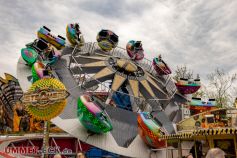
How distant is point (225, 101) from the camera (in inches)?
1726

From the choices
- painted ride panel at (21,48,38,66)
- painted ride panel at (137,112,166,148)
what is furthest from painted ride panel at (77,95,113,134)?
painted ride panel at (21,48,38,66)

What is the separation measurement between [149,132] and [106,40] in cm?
1059

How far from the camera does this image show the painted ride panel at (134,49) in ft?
89.3

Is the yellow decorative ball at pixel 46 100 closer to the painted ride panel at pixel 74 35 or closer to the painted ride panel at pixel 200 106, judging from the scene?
the painted ride panel at pixel 74 35

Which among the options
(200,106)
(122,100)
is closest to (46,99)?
(122,100)

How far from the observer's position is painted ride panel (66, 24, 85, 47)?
79.3 ft

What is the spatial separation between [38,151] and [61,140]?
5.52 feet

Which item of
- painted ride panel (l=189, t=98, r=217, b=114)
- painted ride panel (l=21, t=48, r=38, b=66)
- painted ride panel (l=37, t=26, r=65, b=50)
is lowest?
painted ride panel (l=189, t=98, r=217, b=114)

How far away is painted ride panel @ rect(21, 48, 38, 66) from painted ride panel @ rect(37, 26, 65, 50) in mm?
2346

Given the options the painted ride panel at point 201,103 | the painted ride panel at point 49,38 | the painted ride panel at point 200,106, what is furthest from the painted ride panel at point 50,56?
the painted ride panel at point 201,103

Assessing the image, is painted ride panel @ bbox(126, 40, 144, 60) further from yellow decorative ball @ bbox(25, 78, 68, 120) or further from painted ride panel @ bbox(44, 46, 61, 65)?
yellow decorative ball @ bbox(25, 78, 68, 120)

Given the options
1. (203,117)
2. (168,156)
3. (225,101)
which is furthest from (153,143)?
(225,101)

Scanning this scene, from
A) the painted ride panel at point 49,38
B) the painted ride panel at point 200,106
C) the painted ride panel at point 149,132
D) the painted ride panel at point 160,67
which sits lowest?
the painted ride panel at point 149,132

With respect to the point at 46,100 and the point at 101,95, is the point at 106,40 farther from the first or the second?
the point at 46,100
